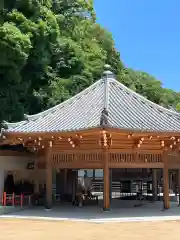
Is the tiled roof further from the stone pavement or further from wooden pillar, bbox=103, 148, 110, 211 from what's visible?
the stone pavement

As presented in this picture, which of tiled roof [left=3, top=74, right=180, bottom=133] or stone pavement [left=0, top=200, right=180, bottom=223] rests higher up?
tiled roof [left=3, top=74, right=180, bottom=133]

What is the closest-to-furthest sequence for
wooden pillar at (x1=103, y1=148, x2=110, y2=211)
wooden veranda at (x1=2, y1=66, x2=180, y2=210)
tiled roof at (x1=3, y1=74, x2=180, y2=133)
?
wooden veranda at (x1=2, y1=66, x2=180, y2=210) → tiled roof at (x1=3, y1=74, x2=180, y2=133) → wooden pillar at (x1=103, y1=148, x2=110, y2=211)

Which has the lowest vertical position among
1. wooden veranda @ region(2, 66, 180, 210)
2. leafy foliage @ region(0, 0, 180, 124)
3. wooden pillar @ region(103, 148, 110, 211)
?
wooden pillar @ region(103, 148, 110, 211)

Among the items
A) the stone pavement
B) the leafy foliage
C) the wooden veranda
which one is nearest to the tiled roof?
the wooden veranda

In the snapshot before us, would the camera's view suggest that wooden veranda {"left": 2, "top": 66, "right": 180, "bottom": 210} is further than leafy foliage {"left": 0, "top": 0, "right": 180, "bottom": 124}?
No

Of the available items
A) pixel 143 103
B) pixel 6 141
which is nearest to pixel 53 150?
pixel 6 141

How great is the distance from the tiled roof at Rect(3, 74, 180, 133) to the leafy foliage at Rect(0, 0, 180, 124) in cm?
406

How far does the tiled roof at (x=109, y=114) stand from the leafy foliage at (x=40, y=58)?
4.06 metres

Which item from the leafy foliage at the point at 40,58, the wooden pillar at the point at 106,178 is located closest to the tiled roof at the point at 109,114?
the wooden pillar at the point at 106,178

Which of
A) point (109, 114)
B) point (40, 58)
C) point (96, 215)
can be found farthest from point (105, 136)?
point (40, 58)

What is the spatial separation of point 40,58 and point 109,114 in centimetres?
791

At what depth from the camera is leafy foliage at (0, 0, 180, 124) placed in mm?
18781

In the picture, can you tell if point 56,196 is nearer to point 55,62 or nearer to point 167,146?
point 167,146

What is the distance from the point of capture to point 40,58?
21.0 meters
